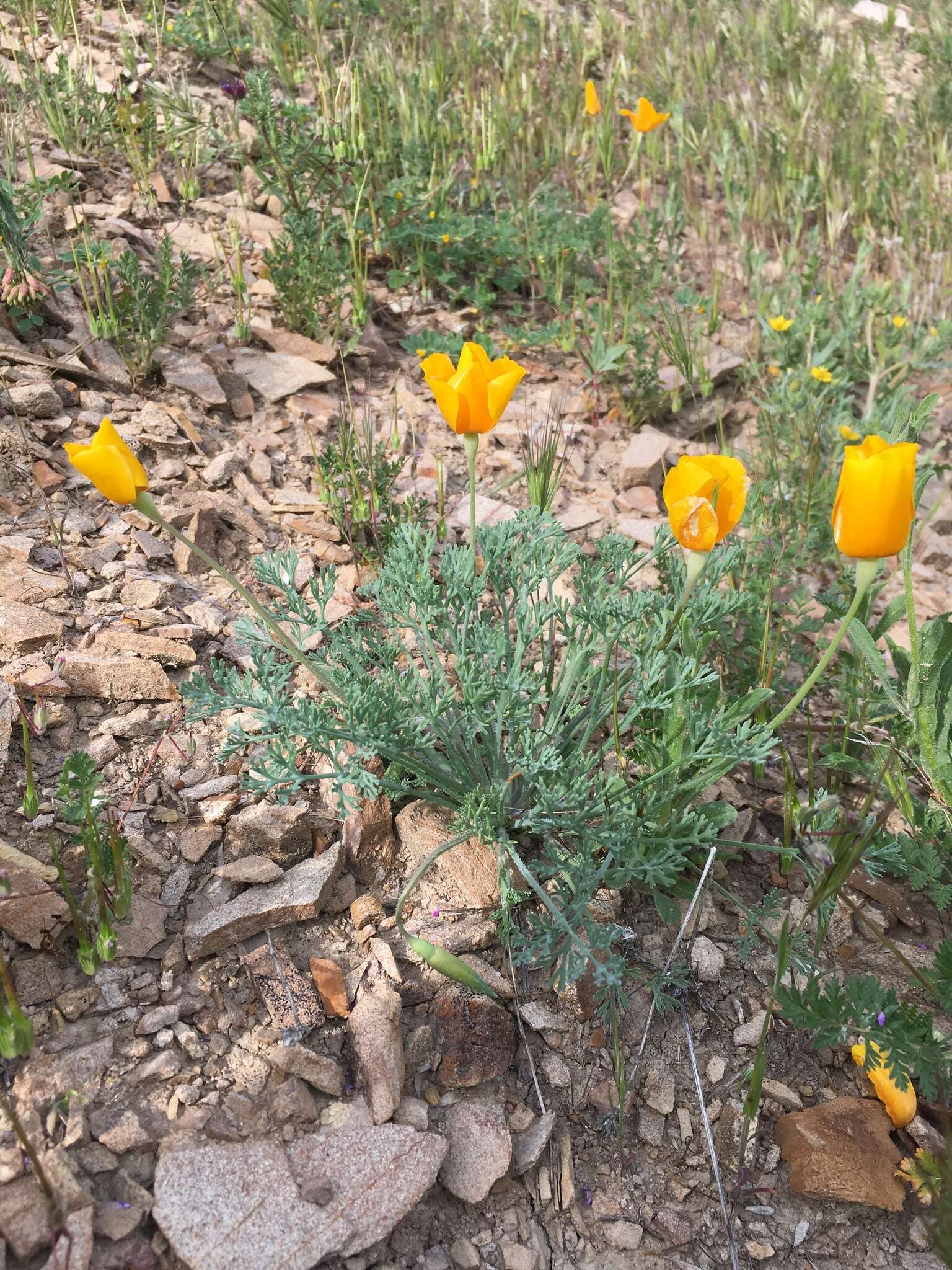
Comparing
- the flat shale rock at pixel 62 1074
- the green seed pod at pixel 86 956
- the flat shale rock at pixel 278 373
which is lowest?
the flat shale rock at pixel 62 1074

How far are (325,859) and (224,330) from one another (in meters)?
2.24

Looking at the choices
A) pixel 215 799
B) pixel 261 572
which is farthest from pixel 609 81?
pixel 215 799

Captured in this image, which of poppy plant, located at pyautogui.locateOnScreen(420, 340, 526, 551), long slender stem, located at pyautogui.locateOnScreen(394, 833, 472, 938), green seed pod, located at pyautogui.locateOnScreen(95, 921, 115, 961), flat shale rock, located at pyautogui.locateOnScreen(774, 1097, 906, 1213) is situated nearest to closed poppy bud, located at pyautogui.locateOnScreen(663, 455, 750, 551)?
poppy plant, located at pyautogui.locateOnScreen(420, 340, 526, 551)

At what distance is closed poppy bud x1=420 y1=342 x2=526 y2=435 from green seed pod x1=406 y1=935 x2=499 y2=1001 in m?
0.99

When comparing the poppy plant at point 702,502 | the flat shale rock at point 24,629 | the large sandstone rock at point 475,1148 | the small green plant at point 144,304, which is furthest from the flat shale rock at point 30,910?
the small green plant at point 144,304

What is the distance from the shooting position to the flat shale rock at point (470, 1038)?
1742mm

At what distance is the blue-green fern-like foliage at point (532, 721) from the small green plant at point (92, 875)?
25cm

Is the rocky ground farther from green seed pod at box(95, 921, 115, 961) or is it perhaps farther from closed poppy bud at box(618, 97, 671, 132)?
closed poppy bud at box(618, 97, 671, 132)

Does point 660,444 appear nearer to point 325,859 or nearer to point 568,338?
point 568,338

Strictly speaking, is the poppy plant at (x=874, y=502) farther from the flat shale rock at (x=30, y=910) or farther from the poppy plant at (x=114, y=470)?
the flat shale rock at (x=30, y=910)

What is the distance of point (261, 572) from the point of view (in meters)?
2.03

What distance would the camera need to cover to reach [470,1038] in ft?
5.82

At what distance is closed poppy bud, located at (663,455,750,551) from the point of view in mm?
1719

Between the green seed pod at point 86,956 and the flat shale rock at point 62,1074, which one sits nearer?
the flat shale rock at point 62,1074
